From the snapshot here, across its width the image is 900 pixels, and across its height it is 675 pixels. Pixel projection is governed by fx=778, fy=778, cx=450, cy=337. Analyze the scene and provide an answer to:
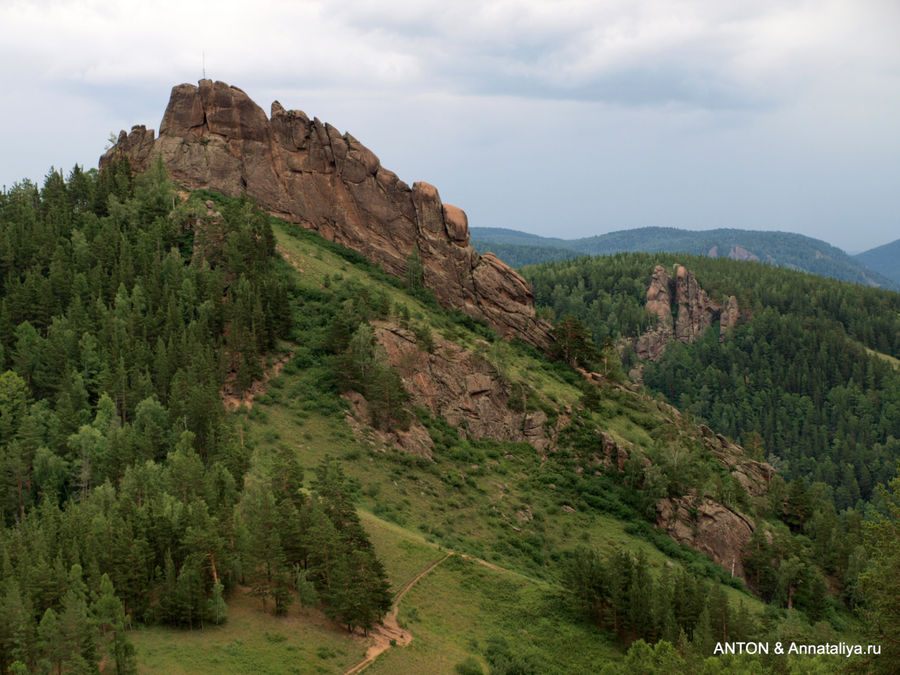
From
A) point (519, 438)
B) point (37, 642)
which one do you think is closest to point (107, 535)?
point (37, 642)

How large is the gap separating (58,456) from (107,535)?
2591 cm

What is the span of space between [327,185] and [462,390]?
41.4 metres

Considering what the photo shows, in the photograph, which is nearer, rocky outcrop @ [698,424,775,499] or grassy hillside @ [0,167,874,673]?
grassy hillside @ [0,167,874,673]

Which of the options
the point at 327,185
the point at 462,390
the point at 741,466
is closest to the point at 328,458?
the point at 462,390

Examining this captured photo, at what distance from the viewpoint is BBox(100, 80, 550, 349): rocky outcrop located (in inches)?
4530

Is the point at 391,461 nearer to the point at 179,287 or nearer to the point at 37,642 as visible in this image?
the point at 179,287

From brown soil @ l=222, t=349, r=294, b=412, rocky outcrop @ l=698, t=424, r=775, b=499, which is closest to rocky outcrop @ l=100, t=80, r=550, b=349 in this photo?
rocky outcrop @ l=698, t=424, r=775, b=499

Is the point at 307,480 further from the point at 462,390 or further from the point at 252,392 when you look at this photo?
the point at 462,390

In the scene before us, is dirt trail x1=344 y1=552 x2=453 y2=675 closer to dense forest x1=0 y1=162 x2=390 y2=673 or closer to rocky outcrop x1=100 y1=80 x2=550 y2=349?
dense forest x1=0 y1=162 x2=390 y2=673

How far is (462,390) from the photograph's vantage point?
94438 millimetres

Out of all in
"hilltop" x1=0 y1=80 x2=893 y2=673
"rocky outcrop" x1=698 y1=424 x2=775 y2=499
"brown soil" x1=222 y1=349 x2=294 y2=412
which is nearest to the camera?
"hilltop" x1=0 y1=80 x2=893 y2=673

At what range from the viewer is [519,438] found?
9469cm

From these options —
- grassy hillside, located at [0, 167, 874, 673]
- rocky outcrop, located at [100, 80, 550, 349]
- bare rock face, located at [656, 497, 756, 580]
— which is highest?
rocky outcrop, located at [100, 80, 550, 349]

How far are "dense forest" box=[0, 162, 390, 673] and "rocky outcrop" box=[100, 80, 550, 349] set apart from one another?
10.2 meters
